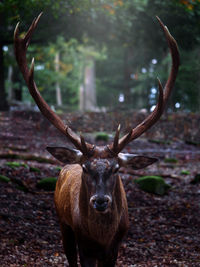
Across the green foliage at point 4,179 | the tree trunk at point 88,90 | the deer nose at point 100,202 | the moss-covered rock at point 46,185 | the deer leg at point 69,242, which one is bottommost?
the tree trunk at point 88,90

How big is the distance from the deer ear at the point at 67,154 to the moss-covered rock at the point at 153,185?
5.16 m

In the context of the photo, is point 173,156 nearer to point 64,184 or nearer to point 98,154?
point 64,184

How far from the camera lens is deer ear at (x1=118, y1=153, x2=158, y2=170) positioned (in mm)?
4203

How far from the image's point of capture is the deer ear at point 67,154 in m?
4.23

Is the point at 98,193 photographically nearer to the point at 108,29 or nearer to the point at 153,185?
the point at 153,185

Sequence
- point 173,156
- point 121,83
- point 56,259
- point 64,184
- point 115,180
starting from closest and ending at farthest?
point 115,180 < point 64,184 < point 56,259 < point 173,156 < point 121,83

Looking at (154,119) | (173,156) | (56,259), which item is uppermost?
(154,119)

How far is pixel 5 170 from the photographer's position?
8.75 metres

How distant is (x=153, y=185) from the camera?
9.26 meters

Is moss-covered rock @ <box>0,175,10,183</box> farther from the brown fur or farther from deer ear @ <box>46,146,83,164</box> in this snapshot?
deer ear @ <box>46,146,83,164</box>

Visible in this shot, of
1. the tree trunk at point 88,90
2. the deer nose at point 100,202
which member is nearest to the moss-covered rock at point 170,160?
the deer nose at point 100,202

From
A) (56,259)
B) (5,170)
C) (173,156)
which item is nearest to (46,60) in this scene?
(173,156)

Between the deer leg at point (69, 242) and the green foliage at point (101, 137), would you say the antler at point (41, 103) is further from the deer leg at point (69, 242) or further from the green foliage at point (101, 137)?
the green foliage at point (101, 137)

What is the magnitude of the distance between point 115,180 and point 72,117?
13.6m
